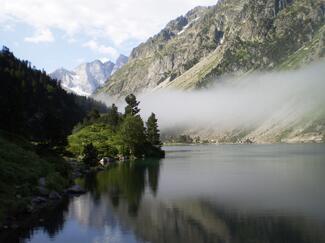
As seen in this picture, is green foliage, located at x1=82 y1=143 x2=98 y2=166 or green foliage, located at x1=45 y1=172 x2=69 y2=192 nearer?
green foliage, located at x1=45 y1=172 x2=69 y2=192

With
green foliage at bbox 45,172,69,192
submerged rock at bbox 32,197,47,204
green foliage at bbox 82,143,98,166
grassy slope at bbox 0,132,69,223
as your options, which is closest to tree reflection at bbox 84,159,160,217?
green foliage at bbox 45,172,69,192

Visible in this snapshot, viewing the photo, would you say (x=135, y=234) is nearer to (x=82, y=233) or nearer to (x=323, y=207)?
(x=82, y=233)

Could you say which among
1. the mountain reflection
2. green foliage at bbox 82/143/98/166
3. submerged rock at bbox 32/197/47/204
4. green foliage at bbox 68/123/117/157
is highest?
green foliage at bbox 68/123/117/157

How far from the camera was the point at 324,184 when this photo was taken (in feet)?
297

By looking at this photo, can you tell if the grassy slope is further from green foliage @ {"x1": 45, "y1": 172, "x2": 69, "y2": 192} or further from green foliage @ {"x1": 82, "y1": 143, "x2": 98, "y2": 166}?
green foliage @ {"x1": 82, "y1": 143, "x2": 98, "y2": 166}

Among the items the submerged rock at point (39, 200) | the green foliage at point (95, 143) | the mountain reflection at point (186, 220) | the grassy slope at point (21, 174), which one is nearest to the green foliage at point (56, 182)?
the grassy slope at point (21, 174)

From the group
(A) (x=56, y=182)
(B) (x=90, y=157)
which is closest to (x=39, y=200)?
(A) (x=56, y=182)

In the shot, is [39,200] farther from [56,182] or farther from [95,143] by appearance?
[95,143]

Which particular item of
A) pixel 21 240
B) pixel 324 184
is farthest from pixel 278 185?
pixel 21 240

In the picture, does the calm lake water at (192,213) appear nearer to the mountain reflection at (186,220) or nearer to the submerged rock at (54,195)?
the mountain reflection at (186,220)

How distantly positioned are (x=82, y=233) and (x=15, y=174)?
22.8 metres

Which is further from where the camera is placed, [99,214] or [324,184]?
[324,184]

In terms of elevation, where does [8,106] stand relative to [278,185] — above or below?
above

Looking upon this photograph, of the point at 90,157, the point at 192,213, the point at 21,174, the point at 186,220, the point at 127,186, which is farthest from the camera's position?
the point at 90,157
